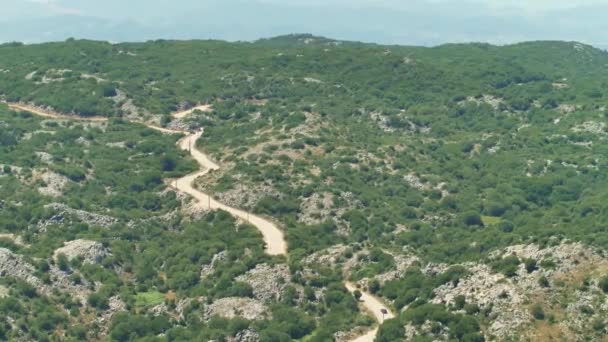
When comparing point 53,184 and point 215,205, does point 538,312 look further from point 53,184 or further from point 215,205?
point 53,184

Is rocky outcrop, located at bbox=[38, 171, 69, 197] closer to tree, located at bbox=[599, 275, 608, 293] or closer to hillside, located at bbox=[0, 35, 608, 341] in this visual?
hillside, located at bbox=[0, 35, 608, 341]

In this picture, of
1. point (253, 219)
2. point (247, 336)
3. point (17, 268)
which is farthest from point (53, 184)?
point (247, 336)

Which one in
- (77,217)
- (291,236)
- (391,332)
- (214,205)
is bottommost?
(77,217)

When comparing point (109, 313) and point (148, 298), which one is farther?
point (148, 298)

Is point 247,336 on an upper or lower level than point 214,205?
lower

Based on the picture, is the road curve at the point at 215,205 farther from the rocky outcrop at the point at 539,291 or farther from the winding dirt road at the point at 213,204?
the rocky outcrop at the point at 539,291

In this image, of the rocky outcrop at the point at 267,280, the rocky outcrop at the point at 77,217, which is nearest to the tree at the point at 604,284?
the rocky outcrop at the point at 267,280
